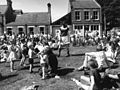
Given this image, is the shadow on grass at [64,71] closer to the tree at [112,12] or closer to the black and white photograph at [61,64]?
the black and white photograph at [61,64]

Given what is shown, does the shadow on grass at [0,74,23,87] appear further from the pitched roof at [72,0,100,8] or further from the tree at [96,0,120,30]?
the tree at [96,0,120,30]

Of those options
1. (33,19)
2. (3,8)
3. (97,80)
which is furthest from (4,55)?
(3,8)

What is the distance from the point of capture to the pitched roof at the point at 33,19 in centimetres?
4103

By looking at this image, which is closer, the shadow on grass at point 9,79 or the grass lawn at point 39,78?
the grass lawn at point 39,78

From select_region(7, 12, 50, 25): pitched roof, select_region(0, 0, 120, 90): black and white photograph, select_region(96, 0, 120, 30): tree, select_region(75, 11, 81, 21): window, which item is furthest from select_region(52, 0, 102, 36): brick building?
select_region(0, 0, 120, 90): black and white photograph

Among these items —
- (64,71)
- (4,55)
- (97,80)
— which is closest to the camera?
(97,80)

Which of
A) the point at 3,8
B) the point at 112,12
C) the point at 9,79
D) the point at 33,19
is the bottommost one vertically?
the point at 9,79

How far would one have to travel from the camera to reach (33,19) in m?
42.1

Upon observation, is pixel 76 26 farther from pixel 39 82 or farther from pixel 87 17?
pixel 39 82

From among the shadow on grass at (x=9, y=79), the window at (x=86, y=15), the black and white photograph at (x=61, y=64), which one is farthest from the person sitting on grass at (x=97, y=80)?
the window at (x=86, y=15)

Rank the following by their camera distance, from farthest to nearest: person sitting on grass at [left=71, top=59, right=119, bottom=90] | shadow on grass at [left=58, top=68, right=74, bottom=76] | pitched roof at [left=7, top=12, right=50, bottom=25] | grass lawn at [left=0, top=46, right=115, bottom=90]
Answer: pitched roof at [left=7, top=12, right=50, bottom=25] → shadow on grass at [left=58, top=68, right=74, bottom=76] → grass lawn at [left=0, top=46, right=115, bottom=90] → person sitting on grass at [left=71, top=59, right=119, bottom=90]

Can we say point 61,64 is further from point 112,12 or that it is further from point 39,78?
point 112,12

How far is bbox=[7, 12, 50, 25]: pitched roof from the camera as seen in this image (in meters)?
41.0

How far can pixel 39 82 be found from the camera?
34.2ft
